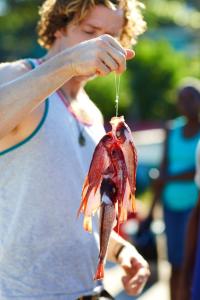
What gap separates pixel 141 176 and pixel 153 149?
7.24ft

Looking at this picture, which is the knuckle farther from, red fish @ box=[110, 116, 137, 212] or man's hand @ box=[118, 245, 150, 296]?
man's hand @ box=[118, 245, 150, 296]

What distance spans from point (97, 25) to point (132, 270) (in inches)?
39.4

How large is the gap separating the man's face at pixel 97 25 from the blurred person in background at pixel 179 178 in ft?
11.5

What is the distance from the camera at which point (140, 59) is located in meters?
26.1

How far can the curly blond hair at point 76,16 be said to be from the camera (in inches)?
116

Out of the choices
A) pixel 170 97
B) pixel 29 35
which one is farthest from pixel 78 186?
pixel 29 35

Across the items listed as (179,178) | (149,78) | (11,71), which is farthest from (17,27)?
(11,71)

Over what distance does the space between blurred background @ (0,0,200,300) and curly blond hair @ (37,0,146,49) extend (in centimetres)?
139

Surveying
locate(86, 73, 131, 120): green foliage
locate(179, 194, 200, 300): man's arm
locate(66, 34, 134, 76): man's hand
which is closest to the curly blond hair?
locate(66, 34, 134, 76): man's hand

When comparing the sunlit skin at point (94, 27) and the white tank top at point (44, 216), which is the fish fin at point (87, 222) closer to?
the white tank top at point (44, 216)

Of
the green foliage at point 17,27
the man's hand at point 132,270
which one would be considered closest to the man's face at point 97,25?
the man's hand at point 132,270

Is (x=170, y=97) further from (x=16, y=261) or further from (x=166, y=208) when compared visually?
(x=16, y=261)

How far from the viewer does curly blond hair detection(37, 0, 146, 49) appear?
294 centimetres

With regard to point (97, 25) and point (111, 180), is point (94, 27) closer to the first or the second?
point (97, 25)
